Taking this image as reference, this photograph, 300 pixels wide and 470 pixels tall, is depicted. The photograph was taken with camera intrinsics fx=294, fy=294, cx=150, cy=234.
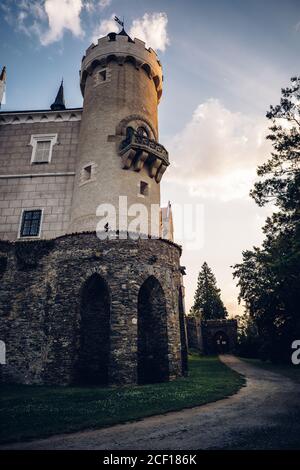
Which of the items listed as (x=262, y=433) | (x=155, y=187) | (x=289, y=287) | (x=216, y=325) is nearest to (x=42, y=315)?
(x=155, y=187)

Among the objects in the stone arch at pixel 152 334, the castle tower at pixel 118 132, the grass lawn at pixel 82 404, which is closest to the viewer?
the grass lawn at pixel 82 404

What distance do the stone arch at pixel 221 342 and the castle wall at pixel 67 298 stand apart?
31311mm

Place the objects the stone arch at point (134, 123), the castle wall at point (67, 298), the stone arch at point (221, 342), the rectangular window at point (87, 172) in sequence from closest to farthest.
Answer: the castle wall at point (67, 298), the rectangular window at point (87, 172), the stone arch at point (134, 123), the stone arch at point (221, 342)

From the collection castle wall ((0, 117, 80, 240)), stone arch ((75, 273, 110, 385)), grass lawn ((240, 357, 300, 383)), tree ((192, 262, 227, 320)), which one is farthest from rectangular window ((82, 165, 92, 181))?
tree ((192, 262, 227, 320))

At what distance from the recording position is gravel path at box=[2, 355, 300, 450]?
5.95 metres

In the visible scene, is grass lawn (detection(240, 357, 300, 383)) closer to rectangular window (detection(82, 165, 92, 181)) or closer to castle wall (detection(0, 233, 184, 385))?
castle wall (detection(0, 233, 184, 385))

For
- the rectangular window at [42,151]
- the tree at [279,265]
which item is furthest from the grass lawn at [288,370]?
the rectangular window at [42,151]

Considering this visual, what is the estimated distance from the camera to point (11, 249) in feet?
59.5

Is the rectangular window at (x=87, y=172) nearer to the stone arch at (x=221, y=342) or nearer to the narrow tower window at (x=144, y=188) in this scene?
the narrow tower window at (x=144, y=188)

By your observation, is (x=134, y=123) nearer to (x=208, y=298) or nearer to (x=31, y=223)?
(x=31, y=223)

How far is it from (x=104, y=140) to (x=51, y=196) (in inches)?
214

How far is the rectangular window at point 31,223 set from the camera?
19.9 m

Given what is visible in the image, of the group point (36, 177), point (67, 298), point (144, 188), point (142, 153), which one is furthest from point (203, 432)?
point (36, 177)
